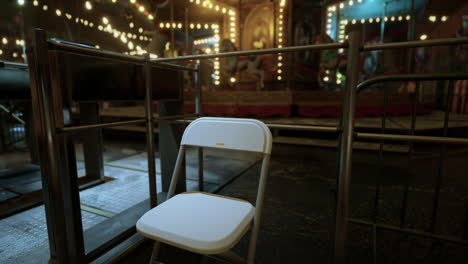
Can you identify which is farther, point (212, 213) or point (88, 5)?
point (88, 5)

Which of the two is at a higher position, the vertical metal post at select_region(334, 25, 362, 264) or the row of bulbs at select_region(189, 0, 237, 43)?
the row of bulbs at select_region(189, 0, 237, 43)

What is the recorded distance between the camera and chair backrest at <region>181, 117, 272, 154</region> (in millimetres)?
1162

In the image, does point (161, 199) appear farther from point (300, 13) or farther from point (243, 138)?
point (300, 13)

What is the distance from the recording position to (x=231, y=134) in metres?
1.25

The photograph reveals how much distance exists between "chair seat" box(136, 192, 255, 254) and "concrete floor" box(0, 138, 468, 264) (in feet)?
1.60

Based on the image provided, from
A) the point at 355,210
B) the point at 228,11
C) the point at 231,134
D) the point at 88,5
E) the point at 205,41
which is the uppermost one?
the point at 205,41

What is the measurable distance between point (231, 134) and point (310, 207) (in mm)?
1253

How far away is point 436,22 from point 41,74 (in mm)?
11381

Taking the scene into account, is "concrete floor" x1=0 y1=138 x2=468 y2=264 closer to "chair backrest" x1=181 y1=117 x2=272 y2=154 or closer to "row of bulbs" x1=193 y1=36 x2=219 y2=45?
"chair backrest" x1=181 y1=117 x2=272 y2=154

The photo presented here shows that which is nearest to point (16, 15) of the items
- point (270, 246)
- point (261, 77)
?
point (261, 77)

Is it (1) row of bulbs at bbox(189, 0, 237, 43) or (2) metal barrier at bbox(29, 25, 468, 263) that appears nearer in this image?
(2) metal barrier at bbox(29, 25, 468, 263)

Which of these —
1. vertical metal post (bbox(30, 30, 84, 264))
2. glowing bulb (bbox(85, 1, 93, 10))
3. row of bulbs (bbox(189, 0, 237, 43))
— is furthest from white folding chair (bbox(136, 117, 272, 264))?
row of bulbs (bbox(189, 0, 237, 43))

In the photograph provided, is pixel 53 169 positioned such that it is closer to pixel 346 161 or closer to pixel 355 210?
pixel 346 161

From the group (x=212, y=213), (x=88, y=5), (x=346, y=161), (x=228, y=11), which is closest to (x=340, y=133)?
(x=346, y=161)
